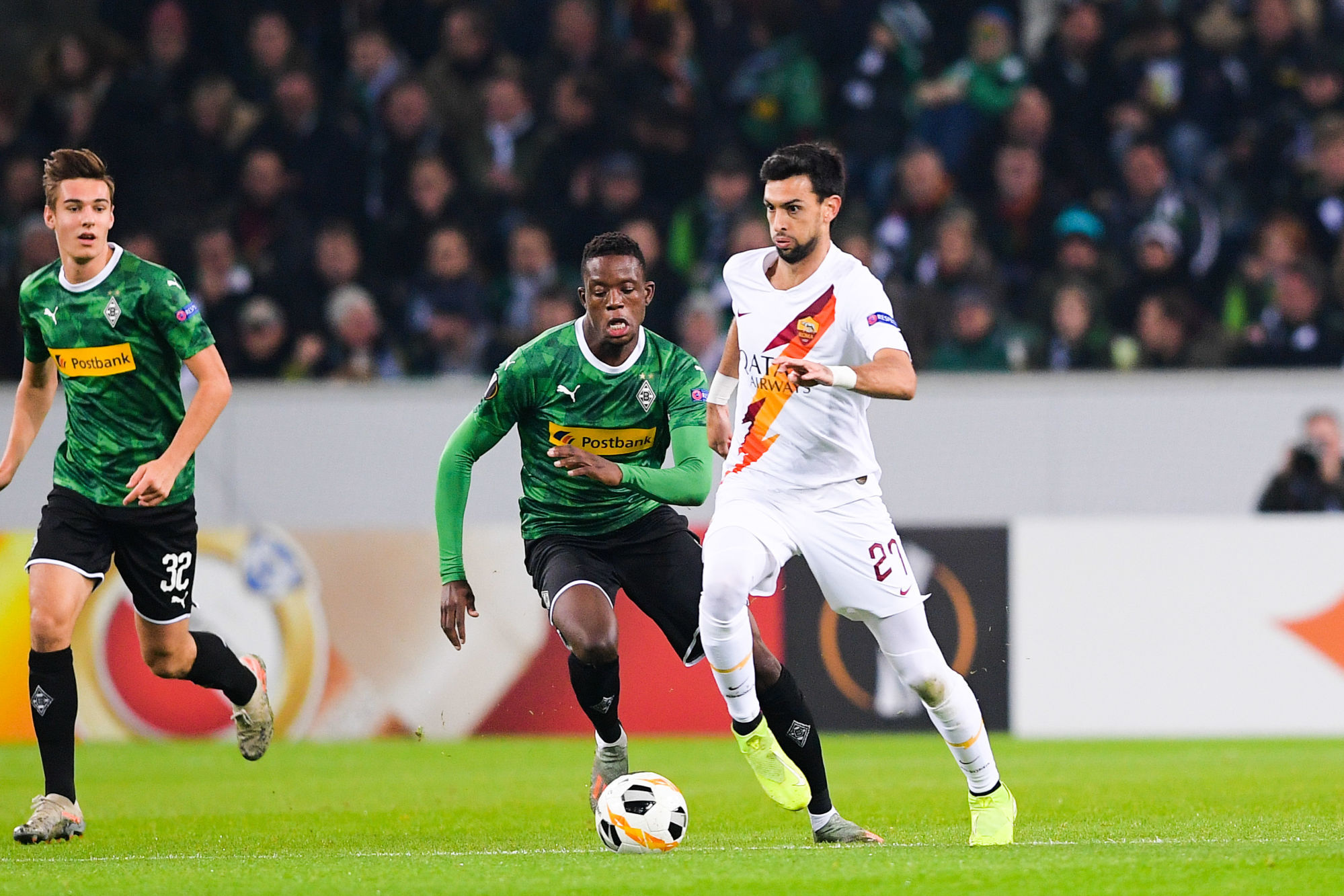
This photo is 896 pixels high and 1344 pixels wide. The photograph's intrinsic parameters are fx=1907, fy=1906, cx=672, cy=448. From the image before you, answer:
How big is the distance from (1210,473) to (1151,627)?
53.7 inches

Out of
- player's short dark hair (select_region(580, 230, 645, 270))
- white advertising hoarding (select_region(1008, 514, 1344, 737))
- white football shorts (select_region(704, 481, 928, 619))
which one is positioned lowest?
white advertising hoarding (select_region(1008, 514, 1344, 737))

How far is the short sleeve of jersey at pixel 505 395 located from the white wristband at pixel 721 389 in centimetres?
66

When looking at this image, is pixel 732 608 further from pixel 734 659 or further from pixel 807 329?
pixel 807 329

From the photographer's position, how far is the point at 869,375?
571cm

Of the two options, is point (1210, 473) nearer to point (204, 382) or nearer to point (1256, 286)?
point (1256, 286)

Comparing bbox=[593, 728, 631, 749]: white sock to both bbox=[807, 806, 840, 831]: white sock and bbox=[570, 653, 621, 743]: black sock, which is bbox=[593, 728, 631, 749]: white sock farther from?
bbox=[807, 806, 840, 831]: white sock

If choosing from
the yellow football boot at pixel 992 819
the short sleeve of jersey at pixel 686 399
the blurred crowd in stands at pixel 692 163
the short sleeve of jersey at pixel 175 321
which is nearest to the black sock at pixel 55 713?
the short sleeve of jersey at pixel 175 321

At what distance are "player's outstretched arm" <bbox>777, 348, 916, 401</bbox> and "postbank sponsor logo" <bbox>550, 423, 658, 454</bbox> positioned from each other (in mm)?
1133

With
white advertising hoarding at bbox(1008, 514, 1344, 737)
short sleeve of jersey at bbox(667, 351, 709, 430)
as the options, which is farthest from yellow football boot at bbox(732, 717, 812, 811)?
white advertising hoarding at bbox(1008, 514, 1344, 737)

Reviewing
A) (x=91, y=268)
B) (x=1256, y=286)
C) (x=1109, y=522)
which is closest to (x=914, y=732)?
(x=1109, y=522)

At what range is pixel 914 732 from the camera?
36.3 feet

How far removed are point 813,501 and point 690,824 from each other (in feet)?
5.84

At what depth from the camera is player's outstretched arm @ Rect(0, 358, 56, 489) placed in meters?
7.10

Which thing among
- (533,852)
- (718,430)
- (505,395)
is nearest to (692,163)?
(505,395)
